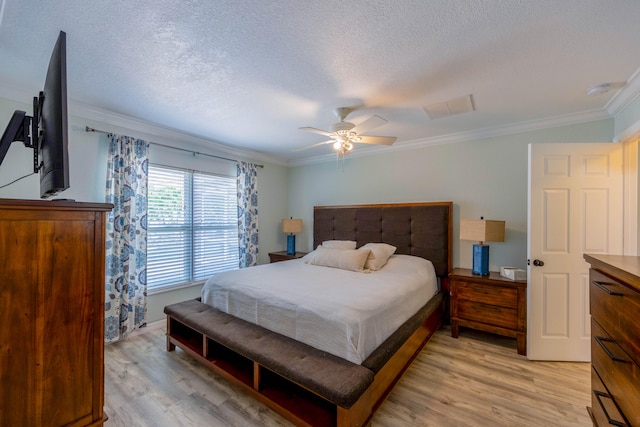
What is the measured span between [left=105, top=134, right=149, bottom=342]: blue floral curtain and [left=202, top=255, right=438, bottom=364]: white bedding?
38.9 inches

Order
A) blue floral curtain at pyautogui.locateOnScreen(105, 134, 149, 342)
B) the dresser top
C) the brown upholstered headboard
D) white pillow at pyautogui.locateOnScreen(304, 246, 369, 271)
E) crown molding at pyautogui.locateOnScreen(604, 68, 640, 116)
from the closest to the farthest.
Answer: the dresser top < crown molding at pyautogui.locateOnScreen(604, 68, 640, 116) < blue floral curtain at pyautogui.locateOnScreen(105, 134, 149, 342) < white pillow at pyautogui.locateOnScreen(304, 246, 369, 271) < the brown upholstered headboard

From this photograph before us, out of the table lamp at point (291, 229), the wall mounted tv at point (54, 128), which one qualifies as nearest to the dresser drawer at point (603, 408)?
the wall mounted tv at point (54, 128)

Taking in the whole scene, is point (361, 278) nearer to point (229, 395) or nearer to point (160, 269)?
point (229, 395)

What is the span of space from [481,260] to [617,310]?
81.7 inches

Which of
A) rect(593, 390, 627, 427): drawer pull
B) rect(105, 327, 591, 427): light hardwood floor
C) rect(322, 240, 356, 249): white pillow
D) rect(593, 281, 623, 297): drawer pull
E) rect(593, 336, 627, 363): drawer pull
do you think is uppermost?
rect(593, 281, 623, 297): drawer pull

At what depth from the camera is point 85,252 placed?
39.6 inches

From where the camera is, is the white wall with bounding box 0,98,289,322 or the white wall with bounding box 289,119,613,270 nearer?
the white wall with bounding box 0,98,289,322

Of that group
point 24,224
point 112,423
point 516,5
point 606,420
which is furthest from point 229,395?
point 516,5

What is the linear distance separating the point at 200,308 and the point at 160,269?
117 cm

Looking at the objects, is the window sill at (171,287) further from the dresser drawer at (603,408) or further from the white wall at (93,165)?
the dresser drawer at (603,408)

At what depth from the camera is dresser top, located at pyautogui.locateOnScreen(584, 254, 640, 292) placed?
0.99 m

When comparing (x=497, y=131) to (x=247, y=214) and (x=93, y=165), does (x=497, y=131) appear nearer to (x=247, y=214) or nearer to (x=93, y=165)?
(x=247, y=214)

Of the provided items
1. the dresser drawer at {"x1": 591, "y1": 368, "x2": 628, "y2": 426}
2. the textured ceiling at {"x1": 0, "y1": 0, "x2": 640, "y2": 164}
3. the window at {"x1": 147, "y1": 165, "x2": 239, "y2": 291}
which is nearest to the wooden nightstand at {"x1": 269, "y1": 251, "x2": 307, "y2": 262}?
the window at {"x1": 147, "y1": 165, "x2": 239, "y2": 291}

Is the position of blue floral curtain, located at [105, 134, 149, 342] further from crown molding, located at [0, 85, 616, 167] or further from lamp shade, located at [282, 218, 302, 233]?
lamp shade, located at [282, 218, 302, 233]
